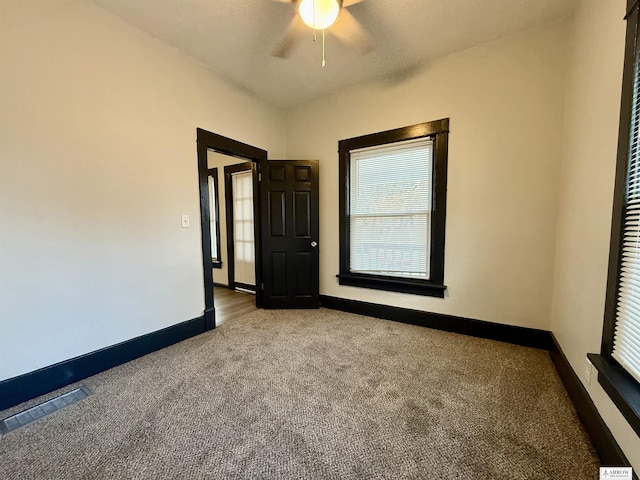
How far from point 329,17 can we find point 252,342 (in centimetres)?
289

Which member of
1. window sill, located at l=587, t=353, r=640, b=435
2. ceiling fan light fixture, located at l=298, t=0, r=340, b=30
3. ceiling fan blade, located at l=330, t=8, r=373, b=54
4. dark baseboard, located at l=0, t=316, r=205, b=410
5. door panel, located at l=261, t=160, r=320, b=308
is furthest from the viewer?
door panel, located at l=261, t=160, r=320, b=308

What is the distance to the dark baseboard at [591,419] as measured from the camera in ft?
3.71

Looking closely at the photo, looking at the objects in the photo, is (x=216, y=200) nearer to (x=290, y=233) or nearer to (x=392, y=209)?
(x=290, y=233)

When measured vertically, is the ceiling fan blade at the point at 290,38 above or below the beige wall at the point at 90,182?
above

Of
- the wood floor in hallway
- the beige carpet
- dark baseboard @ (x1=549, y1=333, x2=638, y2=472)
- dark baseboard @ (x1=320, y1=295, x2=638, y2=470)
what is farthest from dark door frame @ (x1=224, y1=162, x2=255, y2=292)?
dark baseboard @ (x1=549, y1=333, x2=638, y2=472)

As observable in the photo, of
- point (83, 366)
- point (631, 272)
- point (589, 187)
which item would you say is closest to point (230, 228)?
point (83, 366)

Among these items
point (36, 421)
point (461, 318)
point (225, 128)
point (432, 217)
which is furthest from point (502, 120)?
point (36, 421)

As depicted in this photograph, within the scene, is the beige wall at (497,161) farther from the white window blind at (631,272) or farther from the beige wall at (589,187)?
the white window blind at (631,272)

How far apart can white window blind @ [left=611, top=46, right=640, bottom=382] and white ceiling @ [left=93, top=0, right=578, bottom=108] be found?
1.48 m

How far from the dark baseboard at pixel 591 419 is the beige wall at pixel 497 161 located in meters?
0.68

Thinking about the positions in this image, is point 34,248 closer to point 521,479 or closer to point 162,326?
point 162,326

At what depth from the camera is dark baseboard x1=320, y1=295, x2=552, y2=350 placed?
2396 mm

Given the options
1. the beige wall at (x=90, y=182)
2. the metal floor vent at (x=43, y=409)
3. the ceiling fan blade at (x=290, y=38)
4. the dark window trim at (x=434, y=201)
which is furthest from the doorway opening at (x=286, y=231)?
Answer: the metal floor vent at (x=43, y=409)

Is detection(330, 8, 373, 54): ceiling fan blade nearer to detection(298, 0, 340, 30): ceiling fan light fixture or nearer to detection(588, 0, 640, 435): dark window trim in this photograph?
detection(298, 0, 340, 30): ceiling fan light fixture
